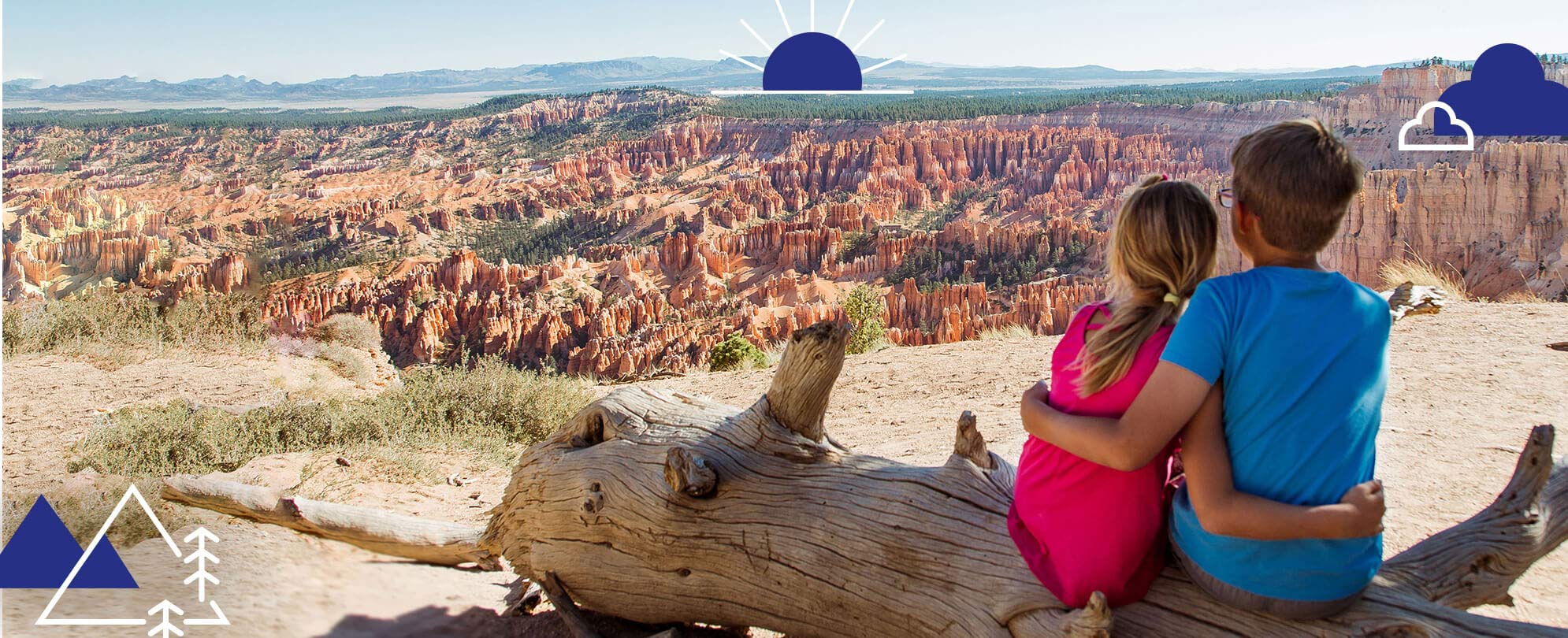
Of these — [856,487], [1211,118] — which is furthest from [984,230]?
[856,487]

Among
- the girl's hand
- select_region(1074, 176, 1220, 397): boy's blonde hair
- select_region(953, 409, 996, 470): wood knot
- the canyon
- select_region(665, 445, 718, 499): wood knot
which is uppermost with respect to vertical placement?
select_region(1074, 176, 1220, 397): boy's blonde hair

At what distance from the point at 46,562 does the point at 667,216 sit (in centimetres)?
6066

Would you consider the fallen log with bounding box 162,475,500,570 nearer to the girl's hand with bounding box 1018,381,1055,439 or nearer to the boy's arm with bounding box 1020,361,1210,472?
the girl's hand with bounding box 1018,381,1055,439

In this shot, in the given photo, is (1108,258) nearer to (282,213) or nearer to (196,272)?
(196,272)

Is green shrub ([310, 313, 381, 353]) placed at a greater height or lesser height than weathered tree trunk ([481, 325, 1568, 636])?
lesser

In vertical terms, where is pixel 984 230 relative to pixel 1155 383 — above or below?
below

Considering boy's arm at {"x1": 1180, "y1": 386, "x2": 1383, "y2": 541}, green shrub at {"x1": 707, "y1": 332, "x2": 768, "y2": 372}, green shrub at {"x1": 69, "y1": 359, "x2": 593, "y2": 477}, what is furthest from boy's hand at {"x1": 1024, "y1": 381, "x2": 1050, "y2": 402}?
green shrub at {"x1": 707, "y1": 332, "x2": 768, "y2": 372}

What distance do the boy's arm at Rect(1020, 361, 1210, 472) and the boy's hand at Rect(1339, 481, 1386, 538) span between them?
1.02 ft

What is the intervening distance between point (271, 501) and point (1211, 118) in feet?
242

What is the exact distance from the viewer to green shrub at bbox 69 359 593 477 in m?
5.18

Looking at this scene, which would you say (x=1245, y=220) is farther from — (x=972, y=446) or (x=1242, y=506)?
(x=972, y=446)

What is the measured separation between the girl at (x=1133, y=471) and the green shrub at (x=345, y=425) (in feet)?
14.4

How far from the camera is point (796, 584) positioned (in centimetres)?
246

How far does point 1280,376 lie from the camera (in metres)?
1.58
